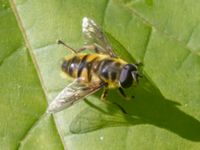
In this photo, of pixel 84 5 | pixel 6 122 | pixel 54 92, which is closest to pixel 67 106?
pixel 54 92

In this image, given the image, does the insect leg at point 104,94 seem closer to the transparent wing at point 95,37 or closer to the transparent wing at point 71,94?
the transparent wing at point 71,94

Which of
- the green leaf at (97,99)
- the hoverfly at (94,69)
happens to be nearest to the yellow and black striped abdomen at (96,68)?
the hoverfly at (94,69)

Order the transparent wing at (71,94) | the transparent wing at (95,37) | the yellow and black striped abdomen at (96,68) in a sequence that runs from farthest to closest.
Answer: the yellow and black striped abdomen at (96,68), the transparent wing at (95,37), the transparent wing at (71,94)

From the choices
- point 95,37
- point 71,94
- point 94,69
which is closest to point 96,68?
point 94,69

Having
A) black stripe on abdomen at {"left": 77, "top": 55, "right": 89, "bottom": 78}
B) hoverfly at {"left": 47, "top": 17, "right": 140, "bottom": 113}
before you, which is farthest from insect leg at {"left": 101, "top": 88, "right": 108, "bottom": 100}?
black stripe on abdomen at {"left": 77, "top": 55, "right": 89, "bottom": 78}

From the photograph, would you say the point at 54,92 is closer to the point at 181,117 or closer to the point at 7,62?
Result: the point at 7,62

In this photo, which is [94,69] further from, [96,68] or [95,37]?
[95,37]

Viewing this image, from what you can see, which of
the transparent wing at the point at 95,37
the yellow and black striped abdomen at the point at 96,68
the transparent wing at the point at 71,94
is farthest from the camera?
the yellow and black striped abdomen at the point at 96,68
